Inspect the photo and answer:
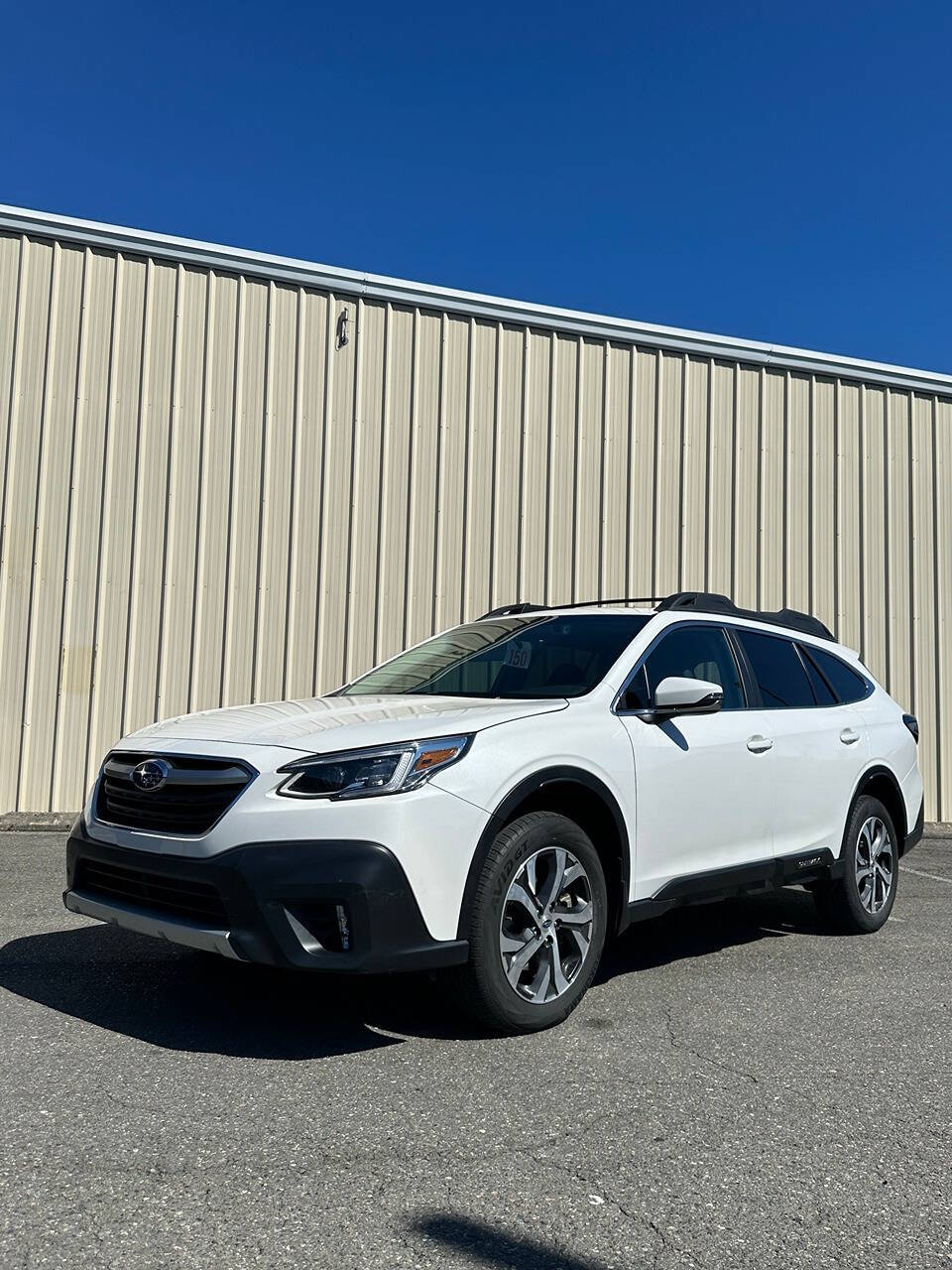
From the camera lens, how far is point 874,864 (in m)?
6.21

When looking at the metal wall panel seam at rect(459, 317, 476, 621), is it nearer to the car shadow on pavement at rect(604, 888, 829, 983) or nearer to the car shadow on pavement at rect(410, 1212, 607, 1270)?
the car shadow on pavement at rect(604, 888, 829, 983)

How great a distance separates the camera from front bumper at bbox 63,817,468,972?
3623mm

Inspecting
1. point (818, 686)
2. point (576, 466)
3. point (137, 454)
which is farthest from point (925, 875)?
point (137, 454)

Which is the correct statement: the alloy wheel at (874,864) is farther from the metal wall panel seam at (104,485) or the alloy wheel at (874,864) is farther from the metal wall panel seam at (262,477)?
the metal wall panel seam at (104,485)

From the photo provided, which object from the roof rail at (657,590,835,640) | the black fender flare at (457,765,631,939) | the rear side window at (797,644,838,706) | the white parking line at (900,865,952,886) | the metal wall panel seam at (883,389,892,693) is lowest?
the white parking line at (900,865,952,886)

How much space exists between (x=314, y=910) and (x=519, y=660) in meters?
1.91

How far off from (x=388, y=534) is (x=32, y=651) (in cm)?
334

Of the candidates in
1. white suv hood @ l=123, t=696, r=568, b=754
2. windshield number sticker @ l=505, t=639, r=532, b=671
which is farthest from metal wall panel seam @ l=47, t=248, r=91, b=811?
windshield number sticker @ l=505, t=639, r=532, b=671

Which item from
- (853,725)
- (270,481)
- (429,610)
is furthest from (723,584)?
(853,725)

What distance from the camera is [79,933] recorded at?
5492 mm

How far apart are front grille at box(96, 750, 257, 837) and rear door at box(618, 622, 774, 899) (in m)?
1.70

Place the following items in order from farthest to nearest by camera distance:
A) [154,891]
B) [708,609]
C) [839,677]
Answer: [839,677]
[708,609]
[154,891]

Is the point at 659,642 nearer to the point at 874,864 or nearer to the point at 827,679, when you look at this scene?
the point at 827,679

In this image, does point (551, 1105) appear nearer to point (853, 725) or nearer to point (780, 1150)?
point (780, 1150)
